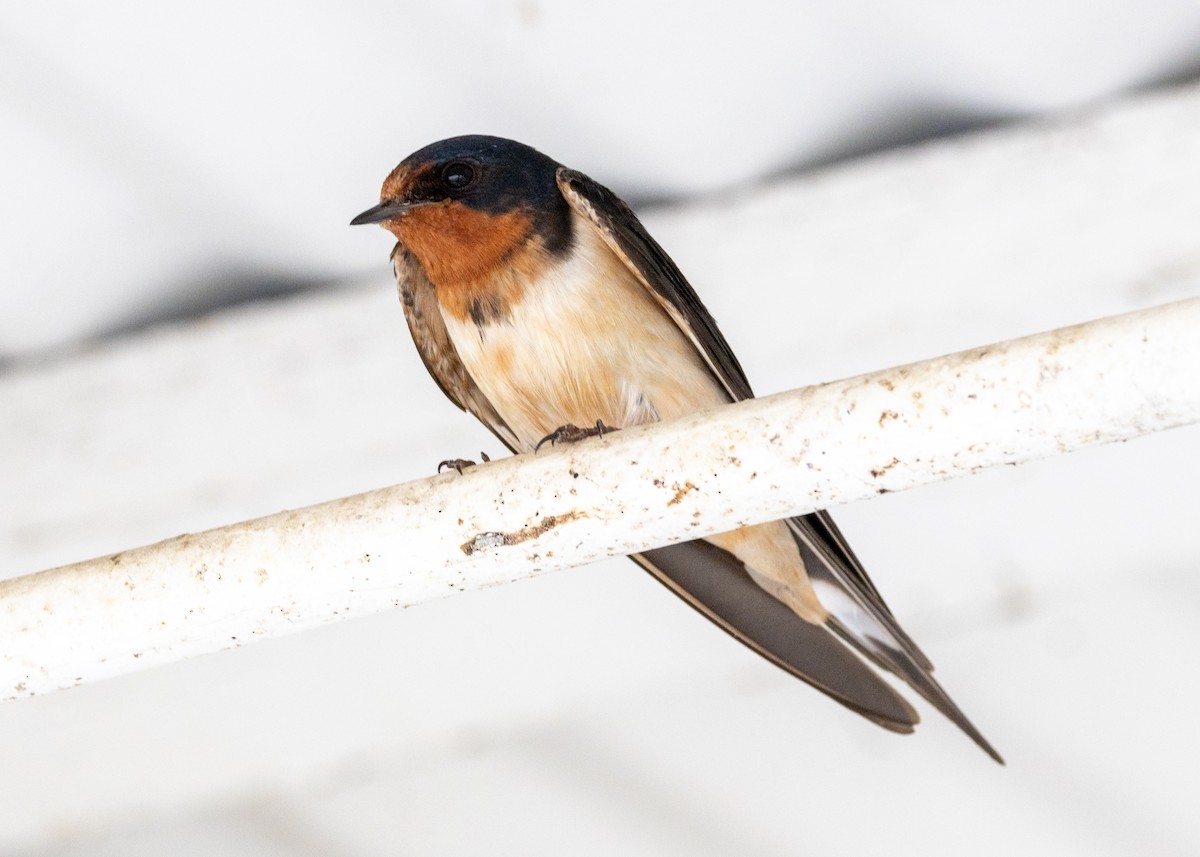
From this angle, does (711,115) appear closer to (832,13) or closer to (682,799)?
(832,13)

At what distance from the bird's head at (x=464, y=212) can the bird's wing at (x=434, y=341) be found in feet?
0.24

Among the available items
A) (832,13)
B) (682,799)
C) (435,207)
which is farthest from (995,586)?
(435,207)

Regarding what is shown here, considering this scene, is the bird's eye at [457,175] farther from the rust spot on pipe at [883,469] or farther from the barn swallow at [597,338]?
the rust spot on pipe at [883,469]

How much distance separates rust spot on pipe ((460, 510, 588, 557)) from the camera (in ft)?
2.82

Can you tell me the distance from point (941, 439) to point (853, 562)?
1.38 ft

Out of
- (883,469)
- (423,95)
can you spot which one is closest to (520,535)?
(883,469)

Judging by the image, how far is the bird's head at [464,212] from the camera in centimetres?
130

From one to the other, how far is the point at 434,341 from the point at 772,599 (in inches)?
18.0

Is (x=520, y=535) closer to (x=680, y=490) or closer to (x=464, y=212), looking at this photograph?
(x=680, y=490)

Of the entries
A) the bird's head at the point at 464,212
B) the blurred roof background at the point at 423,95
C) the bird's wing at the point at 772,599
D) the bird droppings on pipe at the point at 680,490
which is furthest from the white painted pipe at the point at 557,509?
the blurred roof background at the point at 423,95

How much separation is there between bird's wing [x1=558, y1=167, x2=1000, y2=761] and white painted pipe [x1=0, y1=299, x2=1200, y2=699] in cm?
35

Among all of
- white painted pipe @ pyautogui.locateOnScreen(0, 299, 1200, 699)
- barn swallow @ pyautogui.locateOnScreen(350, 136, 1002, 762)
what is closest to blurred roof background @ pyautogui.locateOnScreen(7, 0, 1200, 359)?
barn swallow @ pyautogui.locateOnScreen(350, 136, 1002, 762)

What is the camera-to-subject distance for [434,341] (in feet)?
4.67

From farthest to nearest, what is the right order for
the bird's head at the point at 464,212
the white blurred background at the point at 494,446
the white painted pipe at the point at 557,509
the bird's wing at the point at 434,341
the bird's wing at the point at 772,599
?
the white blurred background at the point at 494,446
the bird's wing at the point at 434,341
the bird's head at the point at 464,212
the bird's wing at the point at 772,599
the white painted pipe at the point at 557,509
